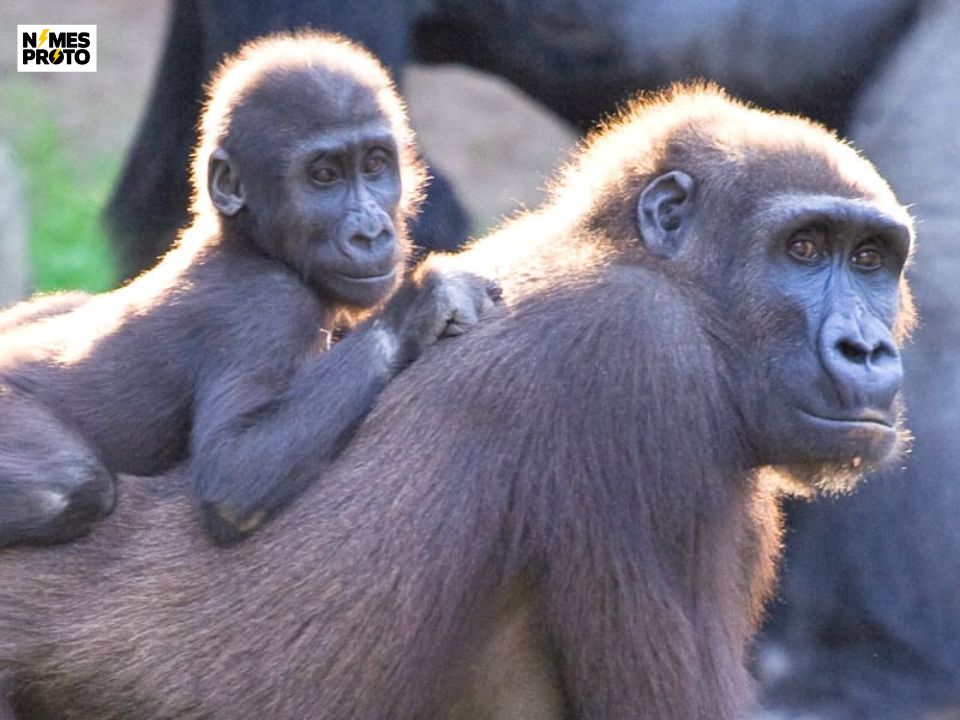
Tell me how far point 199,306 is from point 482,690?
0.96 meters

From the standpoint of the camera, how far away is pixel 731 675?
12.6ft

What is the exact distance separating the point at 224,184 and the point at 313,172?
0.66ft

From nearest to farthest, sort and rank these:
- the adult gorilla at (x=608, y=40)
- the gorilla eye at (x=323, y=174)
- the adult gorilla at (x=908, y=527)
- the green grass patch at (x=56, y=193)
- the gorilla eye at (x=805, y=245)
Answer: the gorilla eye at (x=805, y=245)
the gorilla eye at (x=323, y=174)
the adult gorilla at (x=908, y=527)
the adult gorilla at (x=608, y=40)
the green grass patch at (x=56, y=193)

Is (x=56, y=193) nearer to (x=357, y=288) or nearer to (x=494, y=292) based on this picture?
(x=357, y=288)

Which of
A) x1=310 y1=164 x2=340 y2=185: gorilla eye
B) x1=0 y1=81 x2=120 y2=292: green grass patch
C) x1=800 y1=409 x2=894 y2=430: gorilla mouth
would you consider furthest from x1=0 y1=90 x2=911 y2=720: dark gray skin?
x1=0 y1=81 x2=120 y2=292: green grass patch

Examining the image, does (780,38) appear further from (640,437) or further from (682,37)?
(640,437)

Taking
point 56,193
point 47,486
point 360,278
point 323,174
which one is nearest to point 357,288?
point 360,278

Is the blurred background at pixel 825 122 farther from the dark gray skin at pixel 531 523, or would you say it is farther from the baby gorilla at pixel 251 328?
the dark gray skin at pixel 531 523

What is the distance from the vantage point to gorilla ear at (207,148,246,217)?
419cm

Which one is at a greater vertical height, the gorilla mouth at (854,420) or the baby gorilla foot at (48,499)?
the gorilla mouth at (854,420)

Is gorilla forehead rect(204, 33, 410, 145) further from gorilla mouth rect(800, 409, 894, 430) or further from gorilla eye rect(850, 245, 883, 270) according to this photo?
gorilla mouth rect(800, 409, 894, 430)

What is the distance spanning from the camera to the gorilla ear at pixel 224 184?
4191 mm

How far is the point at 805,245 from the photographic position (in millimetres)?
3828

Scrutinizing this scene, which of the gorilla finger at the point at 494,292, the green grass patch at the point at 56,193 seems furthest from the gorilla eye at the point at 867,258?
the green grass patch at the point at 56,193
